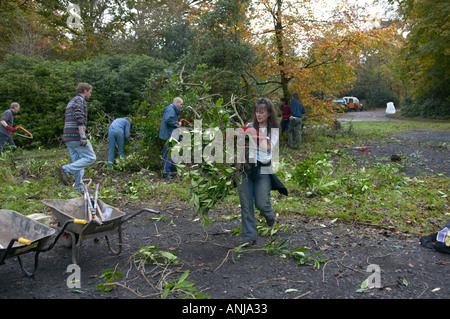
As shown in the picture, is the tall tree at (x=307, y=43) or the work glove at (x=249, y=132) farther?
the tall tree at (x=307, y=43)

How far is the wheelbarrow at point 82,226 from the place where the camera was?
4.01m

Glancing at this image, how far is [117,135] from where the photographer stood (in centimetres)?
901

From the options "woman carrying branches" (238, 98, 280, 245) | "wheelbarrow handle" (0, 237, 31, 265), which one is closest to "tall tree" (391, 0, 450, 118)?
"woman carrying branches" (238, 98, 280, 245)

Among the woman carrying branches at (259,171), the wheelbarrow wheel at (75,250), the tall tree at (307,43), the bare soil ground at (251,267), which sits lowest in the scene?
the bare soil ground at (251,267)

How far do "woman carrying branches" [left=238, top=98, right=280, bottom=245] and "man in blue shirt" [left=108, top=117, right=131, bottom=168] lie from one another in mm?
5261

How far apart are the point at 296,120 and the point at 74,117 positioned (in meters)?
7.80

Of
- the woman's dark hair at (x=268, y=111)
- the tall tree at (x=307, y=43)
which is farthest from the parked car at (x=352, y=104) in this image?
the woman's dark hair at (x=268, y=111)

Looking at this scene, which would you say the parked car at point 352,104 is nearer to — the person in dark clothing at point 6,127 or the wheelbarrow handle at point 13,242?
the person in dark clothing at point 6,127

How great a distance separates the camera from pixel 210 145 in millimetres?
4441

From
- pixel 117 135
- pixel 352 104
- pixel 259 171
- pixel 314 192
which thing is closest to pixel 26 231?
pixel 259 171

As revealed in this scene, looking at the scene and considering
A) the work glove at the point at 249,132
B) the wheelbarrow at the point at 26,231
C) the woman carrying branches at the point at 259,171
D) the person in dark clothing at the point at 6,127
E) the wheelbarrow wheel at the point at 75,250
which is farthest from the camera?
the person in dark clothing at the point at 6,127

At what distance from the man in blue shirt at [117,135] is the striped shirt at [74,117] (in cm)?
227

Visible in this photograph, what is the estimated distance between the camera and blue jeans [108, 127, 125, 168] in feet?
29.4
